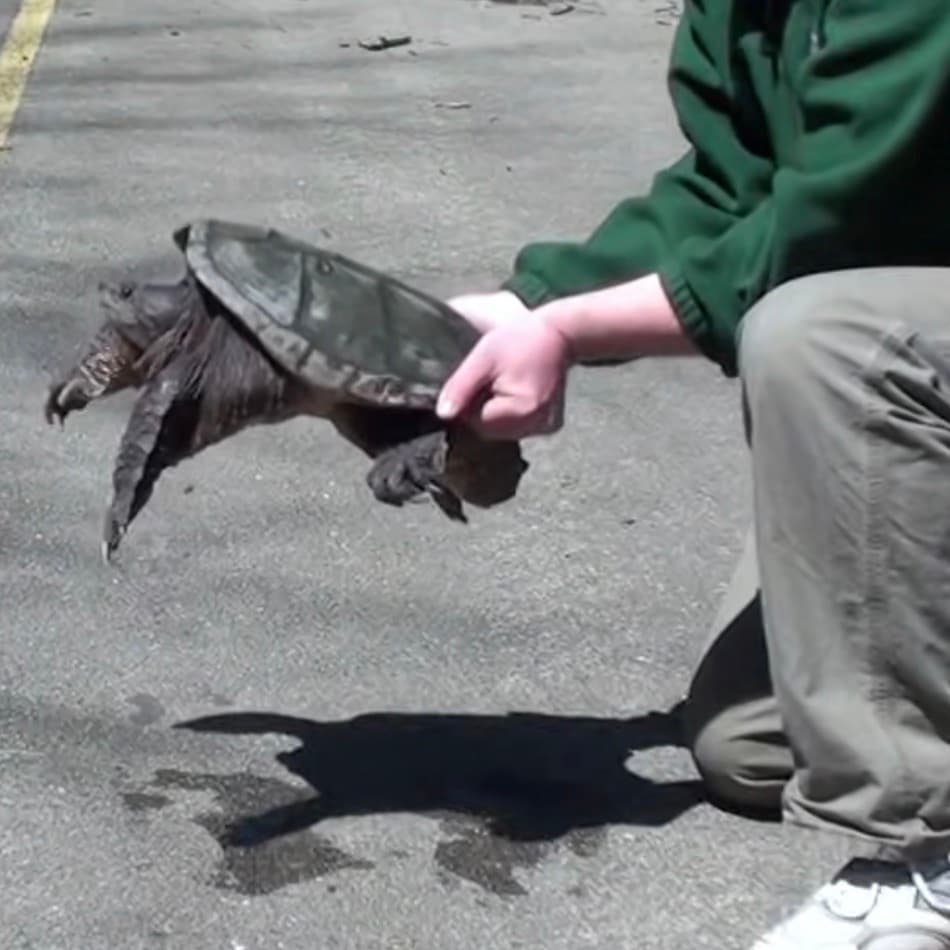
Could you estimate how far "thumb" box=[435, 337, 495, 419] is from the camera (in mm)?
3080

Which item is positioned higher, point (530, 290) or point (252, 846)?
point (530, 290)

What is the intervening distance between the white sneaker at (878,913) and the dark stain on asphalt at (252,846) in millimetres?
604

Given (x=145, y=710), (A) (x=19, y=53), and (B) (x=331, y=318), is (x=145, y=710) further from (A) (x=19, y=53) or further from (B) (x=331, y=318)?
(A) (x=19, y=53)

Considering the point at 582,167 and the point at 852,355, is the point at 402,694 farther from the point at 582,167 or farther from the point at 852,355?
the point at 582,167

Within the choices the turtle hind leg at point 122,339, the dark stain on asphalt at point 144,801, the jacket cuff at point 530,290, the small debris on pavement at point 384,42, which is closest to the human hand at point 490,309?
the jacket cuff at point 530,290

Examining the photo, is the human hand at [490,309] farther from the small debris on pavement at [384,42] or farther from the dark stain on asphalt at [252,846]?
the small debris on pavement at [384,42]

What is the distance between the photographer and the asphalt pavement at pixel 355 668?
10.7 feet

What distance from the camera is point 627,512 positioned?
4621mm

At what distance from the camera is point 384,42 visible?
8.91 meters

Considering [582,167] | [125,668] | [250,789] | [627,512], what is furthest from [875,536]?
[582,167]

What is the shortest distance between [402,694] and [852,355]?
1.15 meters

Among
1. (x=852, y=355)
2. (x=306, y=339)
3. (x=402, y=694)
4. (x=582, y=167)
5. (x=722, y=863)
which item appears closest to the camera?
(x=852, y=355)

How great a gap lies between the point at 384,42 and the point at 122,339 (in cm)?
570

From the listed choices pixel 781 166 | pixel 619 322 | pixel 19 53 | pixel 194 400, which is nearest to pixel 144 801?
pixel 194 400
